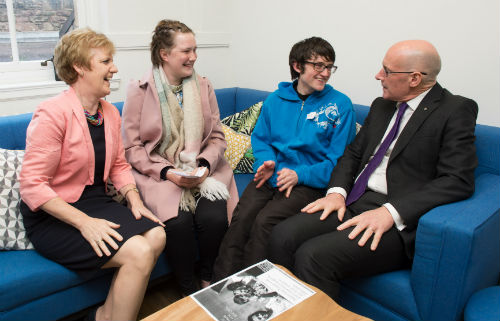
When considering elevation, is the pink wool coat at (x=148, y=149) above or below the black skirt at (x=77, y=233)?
above

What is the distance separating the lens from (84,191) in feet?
5.69

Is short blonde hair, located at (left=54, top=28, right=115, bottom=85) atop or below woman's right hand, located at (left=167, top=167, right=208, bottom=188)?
atop

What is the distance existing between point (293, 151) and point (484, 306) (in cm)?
103

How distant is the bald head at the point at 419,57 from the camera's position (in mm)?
1705

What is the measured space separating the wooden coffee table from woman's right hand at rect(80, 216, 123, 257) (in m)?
0.45

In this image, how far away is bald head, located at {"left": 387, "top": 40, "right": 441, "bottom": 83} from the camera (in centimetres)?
171

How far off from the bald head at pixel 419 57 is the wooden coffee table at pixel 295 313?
1.04 meters

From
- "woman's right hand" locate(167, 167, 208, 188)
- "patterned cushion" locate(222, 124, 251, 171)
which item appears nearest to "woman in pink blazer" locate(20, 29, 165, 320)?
"woman's right hand" locate(167, 167, 208, 188)

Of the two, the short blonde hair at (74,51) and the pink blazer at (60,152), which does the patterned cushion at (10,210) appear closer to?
the pink blazer at (60,152)

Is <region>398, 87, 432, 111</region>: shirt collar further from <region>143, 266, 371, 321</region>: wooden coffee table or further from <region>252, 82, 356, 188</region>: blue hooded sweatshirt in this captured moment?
<region>143, 266, 371, 321</region>: wooden coffee table

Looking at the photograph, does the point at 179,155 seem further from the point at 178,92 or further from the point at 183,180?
the point at 178,92

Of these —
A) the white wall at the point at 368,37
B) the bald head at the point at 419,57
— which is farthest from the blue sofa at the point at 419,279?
the white wall at the point at 368,37

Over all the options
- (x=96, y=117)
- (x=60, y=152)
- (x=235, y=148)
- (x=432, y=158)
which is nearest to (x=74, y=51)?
(x=96, y=117)

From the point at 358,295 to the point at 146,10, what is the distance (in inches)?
86.0
